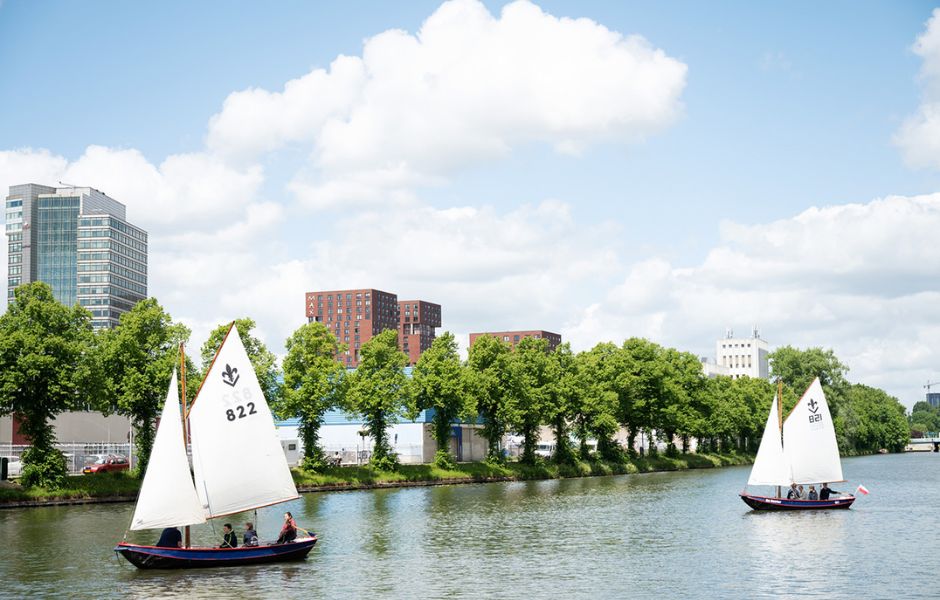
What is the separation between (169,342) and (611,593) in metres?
62.3

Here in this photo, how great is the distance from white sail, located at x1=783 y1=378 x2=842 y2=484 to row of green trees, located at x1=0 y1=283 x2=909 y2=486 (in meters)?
44.9

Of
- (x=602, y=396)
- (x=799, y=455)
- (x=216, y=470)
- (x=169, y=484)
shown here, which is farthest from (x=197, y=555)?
(x=602, y=396)

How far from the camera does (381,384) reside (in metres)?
110

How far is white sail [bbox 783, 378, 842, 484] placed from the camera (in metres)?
79.5

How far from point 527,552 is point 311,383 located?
5082 cm

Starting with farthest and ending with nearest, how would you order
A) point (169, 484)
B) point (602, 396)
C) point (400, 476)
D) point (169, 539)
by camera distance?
point (602, 396)
point (400, 476)
point (169, 539)
point (169, 484)

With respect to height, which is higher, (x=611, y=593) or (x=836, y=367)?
(x=836, y=367)

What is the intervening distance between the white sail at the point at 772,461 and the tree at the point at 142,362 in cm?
4906

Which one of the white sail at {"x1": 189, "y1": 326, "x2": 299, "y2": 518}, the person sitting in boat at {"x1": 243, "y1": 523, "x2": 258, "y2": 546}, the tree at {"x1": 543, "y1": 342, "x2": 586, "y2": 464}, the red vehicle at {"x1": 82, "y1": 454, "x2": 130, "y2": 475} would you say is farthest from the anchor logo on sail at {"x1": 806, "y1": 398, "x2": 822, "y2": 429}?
the red vehicle at {"x1": 82, "y1": 454, "x2": 130, "y2": 475}

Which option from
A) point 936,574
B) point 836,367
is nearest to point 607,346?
point 836,367

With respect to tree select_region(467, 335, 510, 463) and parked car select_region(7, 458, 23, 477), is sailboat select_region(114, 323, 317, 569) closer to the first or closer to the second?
parked car select_region(7, 458, 23, 477)

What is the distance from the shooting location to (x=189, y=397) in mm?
93438

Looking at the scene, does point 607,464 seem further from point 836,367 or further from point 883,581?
point 883,581

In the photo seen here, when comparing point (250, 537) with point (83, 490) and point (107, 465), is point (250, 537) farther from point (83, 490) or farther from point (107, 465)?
point (107, 465)
